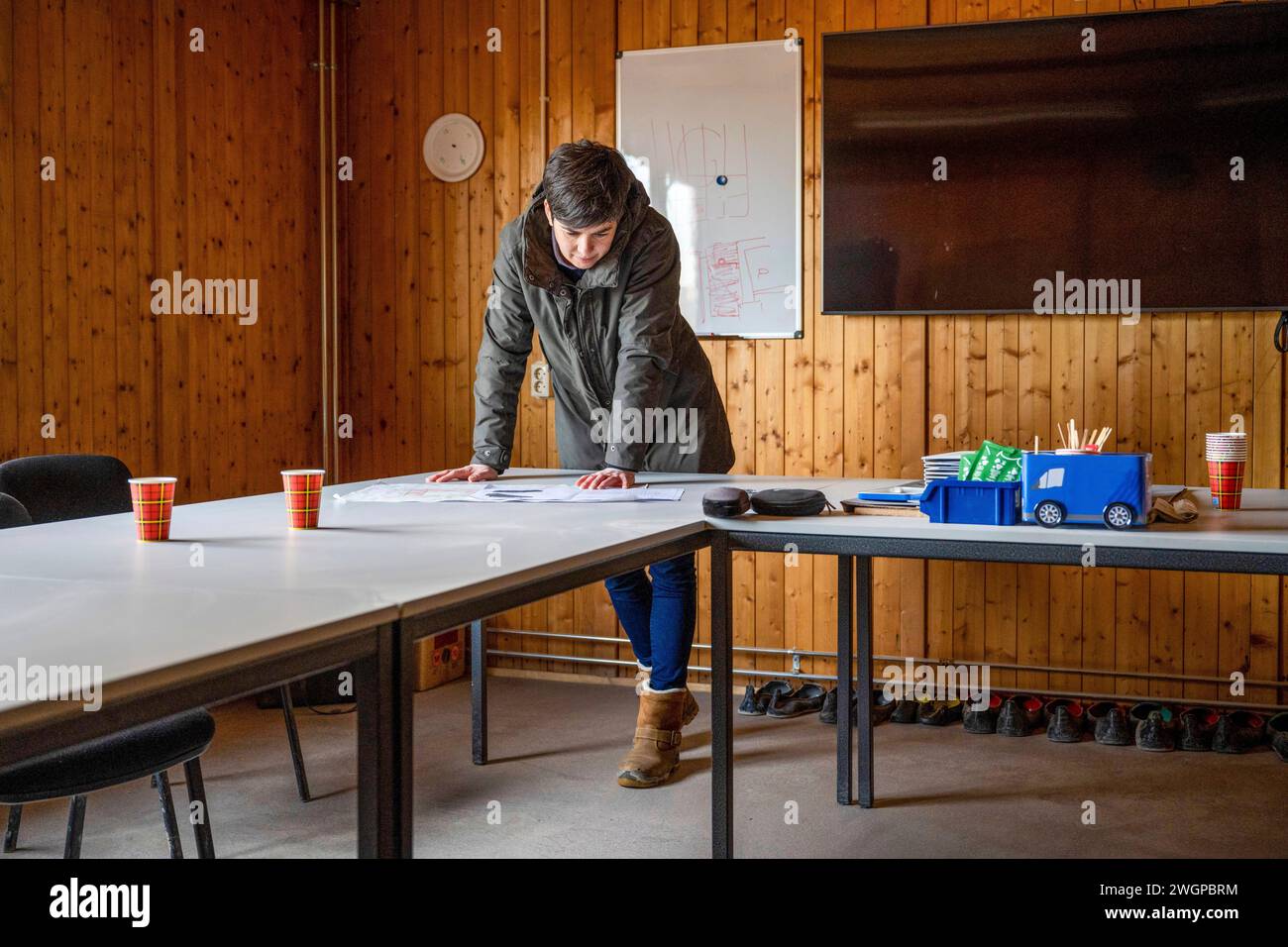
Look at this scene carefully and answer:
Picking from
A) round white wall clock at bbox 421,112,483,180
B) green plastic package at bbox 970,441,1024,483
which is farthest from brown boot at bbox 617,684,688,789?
round white wall clock at bbox 421,112,483,180

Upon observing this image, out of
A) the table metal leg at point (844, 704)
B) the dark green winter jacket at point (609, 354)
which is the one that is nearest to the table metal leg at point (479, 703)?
Answer: the dark green winter jacket at point (609, 354)

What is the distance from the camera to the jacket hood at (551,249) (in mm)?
2738

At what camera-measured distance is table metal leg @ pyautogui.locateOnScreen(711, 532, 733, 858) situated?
216 cm

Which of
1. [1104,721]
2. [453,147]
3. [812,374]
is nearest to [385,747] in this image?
[1104,721]

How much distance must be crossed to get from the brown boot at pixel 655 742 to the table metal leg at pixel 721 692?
0.77m

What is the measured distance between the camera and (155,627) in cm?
116

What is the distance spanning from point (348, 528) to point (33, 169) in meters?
2.22

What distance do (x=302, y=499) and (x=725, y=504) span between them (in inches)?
28.1

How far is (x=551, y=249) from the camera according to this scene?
2783mm

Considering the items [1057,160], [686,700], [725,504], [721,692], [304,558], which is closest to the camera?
[304,558]

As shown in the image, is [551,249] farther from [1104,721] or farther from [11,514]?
[1104,721]

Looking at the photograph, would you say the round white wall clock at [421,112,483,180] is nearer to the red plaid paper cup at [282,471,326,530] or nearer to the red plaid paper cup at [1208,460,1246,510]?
the red plaid paper cup at [282,471,326,530]

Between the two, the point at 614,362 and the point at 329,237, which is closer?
the point at 614,362
